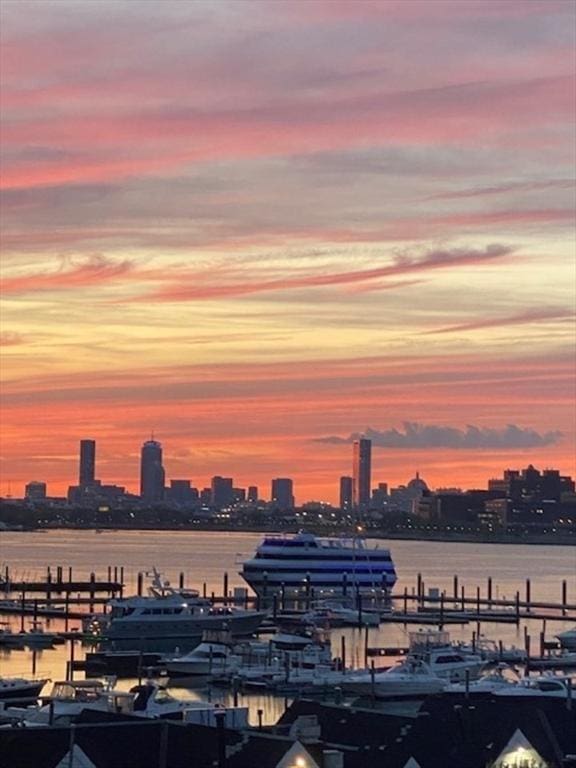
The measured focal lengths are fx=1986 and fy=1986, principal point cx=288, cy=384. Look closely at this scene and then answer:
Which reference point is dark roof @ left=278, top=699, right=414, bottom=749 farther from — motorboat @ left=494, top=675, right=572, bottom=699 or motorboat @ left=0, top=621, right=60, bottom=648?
motorboat @ left=0, top=621, right=60, bottom=648

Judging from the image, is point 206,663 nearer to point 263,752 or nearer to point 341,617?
point 341,617

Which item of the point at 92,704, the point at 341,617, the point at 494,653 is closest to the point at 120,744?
the point at 92,704

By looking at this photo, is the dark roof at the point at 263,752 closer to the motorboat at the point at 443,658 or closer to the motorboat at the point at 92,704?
the motorboat at the point at 92,704

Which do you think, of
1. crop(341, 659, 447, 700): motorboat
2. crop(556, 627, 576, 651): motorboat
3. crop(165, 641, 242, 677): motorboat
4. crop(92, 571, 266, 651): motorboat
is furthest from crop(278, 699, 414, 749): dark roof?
crop(556, 627, 576, 651): motorboat

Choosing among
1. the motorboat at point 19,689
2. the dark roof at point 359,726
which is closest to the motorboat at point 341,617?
the motorboat at point 19,689

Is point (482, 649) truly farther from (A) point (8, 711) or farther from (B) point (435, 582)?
(B) point (435, 582)

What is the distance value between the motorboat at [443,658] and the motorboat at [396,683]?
1.98m

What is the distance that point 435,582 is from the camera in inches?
6289

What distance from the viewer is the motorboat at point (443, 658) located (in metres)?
62.8

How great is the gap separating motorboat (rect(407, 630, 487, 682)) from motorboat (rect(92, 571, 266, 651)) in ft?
47.2

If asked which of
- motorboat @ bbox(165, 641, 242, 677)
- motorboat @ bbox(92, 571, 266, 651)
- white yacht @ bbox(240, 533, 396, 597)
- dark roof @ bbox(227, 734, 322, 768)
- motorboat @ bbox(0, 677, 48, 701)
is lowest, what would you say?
motorboat @ bbox(0, 677, 48, 701)

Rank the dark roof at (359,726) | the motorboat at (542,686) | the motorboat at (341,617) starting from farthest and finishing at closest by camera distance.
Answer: the motorboat at (341,617) < the motorboat at (542,686) < the dark roof at (359,726)

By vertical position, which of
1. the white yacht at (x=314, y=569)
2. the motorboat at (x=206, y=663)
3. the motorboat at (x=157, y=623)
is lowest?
the motorboat at (x=206, y=663)

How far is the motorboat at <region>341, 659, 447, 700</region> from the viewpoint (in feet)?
189
